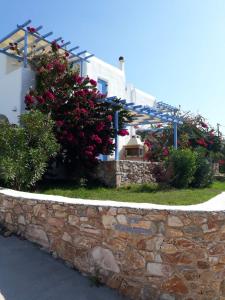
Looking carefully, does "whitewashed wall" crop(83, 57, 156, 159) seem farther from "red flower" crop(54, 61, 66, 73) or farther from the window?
"red flower" crop(54, 61, 66, 73)

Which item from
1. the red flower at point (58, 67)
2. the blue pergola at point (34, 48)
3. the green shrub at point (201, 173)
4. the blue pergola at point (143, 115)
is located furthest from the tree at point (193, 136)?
the red flower at point (58, 67)

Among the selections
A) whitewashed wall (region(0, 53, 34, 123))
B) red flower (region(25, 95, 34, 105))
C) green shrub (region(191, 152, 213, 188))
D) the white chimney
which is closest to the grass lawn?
green shrub (region(191, 152, 213, 188))

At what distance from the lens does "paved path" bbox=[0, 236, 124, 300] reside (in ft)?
13.6

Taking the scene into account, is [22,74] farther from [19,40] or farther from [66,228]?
[66,228]

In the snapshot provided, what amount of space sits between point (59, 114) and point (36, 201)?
5.31 m

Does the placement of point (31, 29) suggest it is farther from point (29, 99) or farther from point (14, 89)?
point (29, 99)

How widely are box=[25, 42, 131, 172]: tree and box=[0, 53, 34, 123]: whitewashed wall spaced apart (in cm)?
43

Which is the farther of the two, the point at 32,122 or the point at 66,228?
the point at 32,122

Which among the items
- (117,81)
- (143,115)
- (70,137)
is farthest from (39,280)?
(117,81)

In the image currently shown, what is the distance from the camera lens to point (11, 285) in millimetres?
4293

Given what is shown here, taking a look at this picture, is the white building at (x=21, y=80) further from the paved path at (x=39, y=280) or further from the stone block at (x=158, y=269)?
the stone block at (x=158, y=269)

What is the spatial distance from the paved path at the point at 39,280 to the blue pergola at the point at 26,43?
8.16 metres

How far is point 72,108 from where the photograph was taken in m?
10.7

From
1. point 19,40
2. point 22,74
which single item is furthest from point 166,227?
point 19,40
